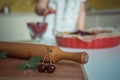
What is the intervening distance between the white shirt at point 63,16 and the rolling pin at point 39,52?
0.68 metres

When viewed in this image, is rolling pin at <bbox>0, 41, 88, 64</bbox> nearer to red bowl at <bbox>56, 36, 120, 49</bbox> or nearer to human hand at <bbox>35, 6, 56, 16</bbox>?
red bowl at <bbox>56, 36, 120, 49</bbox>

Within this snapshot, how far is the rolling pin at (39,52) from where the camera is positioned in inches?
19.1

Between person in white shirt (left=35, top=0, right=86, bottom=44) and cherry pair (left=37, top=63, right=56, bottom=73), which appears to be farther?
person in white shirt (left=35, top=0, right=86, bottom=44)

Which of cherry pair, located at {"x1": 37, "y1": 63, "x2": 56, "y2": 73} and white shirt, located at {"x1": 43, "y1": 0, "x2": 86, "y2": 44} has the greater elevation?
white shirt, located at {"x1": 43, "y1": 0, "x2": 86, "y2": 44}

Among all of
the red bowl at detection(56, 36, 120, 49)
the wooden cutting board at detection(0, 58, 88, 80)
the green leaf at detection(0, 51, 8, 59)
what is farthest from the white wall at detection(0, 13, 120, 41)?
the wooden cutting board at detection(0, 58, 88, 80)

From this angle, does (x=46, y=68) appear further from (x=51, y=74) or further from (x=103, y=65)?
(x=103, y=65)

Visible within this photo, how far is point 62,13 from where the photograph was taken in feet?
4.33

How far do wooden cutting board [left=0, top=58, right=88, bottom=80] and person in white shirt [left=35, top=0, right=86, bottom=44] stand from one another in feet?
2.50

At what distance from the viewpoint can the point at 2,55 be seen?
0.60 meters

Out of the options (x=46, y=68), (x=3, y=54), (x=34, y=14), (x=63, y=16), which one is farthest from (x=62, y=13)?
(x=46, y=68)

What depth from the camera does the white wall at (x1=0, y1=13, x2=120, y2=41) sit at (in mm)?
1391

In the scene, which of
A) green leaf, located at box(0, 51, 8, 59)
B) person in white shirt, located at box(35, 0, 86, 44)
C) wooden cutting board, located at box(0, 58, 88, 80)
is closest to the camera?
wooden cutting board, located at box(0, 58, 88, 80)

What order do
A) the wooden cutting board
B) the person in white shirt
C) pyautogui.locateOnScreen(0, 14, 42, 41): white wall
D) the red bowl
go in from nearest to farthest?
the wooden cutting board
the red bowl
the person in white shirt
pyautogui.locateOnScreen(0, 14, 42, 41): white wall

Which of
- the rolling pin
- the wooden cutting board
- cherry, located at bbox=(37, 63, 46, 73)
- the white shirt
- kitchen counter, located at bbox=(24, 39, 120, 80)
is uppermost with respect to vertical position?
the white shirt
